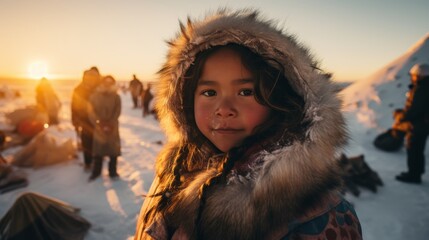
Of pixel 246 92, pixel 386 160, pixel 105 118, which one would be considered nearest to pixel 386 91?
pixel 386 160

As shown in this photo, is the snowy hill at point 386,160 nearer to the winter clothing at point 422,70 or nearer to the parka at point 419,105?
the parka at point 419,105

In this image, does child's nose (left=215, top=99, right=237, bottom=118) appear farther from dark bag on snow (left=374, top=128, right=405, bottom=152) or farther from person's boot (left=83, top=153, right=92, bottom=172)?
dark bag on snow (left=374, top=128, right=405, bottom=152)

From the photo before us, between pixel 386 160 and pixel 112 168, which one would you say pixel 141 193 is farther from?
pixel 386 160

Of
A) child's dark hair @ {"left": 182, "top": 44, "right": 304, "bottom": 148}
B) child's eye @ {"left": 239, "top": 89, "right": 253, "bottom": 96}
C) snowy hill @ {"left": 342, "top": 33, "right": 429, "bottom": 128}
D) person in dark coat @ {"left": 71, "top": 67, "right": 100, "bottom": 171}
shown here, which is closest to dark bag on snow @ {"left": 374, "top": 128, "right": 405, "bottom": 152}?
snowy hill @ {"left": 342, "top": 33, "right": 429, "bottom": 128}

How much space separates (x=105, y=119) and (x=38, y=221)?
2.41 m

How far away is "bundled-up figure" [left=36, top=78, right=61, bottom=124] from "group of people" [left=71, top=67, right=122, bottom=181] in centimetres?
553

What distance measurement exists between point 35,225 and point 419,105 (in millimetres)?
6996

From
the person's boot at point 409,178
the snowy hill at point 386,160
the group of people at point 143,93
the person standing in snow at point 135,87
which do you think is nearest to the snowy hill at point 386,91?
the snowy hill at point 386,160

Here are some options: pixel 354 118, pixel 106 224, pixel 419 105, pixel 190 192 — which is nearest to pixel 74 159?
pixel 106 224

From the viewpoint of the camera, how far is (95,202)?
14.4ft

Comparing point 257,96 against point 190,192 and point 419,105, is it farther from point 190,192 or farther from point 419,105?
point 419,105

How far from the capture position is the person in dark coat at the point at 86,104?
540cm

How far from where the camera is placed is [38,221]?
10.0 ft

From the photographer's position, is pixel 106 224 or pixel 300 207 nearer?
pixel 300 207
